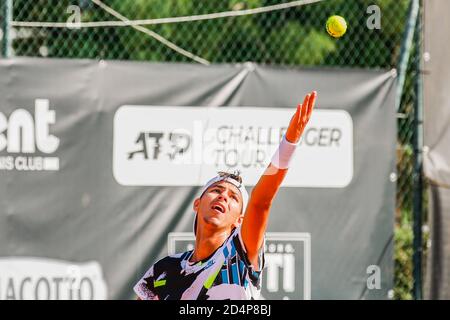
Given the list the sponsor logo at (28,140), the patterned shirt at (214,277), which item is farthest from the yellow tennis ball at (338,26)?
the sponsor logo at (28,140)

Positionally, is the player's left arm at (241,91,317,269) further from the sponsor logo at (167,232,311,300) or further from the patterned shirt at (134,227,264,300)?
the sponsor logo at (167,232,311,300)

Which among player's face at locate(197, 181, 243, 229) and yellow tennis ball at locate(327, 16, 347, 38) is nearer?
player's face at locate(197, 181, 243, 229)

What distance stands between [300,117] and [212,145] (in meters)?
2.33

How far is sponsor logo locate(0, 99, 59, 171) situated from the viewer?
683 centimetres

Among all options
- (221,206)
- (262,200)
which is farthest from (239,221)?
(262,200)

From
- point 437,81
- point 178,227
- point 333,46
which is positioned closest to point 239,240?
point 178,227

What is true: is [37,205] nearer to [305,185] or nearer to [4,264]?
[4,264]

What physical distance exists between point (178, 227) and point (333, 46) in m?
4.74

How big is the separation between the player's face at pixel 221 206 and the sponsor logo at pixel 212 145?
179 cm

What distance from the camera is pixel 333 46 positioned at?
36.9 ft

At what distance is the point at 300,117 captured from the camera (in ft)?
15.9

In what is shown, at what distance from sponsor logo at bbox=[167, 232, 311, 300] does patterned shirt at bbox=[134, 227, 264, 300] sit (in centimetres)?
170

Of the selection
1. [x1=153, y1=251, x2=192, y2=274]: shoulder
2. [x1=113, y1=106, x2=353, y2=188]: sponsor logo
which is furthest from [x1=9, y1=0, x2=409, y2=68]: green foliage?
[x1=153, y1=251, x2=192, y2=274]: shoulder

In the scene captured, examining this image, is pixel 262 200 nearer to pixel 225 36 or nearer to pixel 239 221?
pixel 239 221
